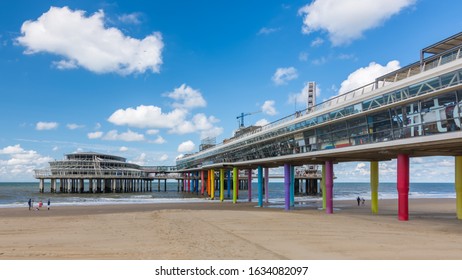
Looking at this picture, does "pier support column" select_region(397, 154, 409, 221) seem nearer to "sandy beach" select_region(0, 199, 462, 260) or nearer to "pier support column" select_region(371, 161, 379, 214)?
"sandy beach" select_region(0, 199, 462, 260)

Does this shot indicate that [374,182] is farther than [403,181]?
Yes

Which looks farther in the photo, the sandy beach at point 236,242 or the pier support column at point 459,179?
the pier support column at point 459,179

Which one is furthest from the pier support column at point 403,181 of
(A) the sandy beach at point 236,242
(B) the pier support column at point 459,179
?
(B) the pier support column at point 459,179

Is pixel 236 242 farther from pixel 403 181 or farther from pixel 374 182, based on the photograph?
pixel 374 182

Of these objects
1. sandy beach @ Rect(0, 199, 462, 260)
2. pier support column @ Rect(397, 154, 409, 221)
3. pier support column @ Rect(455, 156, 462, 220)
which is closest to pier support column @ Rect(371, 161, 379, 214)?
pier support column @ Rect(455, 156, 462, 220)

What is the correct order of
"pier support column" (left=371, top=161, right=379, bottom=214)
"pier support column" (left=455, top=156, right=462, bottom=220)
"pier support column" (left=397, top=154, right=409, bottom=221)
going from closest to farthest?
"pier support column" (left=397, top=154, right=409, bottom=221) < "pier support column" (left=455, top=156, right=462, bottom=220) < "pier support column" (left=371, top=161, right=379, bottom=214)

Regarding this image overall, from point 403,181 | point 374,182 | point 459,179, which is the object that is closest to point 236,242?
point 403,181

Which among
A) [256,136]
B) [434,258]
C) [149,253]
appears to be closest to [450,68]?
[434,258]

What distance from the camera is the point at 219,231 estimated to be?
17.7 metres

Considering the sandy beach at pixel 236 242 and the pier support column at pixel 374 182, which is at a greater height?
the pier support column at pixel 374 182

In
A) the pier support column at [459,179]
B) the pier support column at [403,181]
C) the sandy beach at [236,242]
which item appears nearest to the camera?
the sandy beach at [236,242]

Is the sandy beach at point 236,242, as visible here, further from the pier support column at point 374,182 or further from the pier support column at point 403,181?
the pier support column at point 374,182

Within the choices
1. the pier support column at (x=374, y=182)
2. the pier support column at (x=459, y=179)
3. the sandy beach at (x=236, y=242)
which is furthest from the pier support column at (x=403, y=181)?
the pier support column at (x=374, y=182)

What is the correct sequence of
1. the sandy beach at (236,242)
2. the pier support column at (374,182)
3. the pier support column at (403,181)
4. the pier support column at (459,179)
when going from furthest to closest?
1. the pier support column at (374,182)
2. the pier support column at (459,179)
3. the pier support column at (403,181)
4. the sandy beach at (236,242)
